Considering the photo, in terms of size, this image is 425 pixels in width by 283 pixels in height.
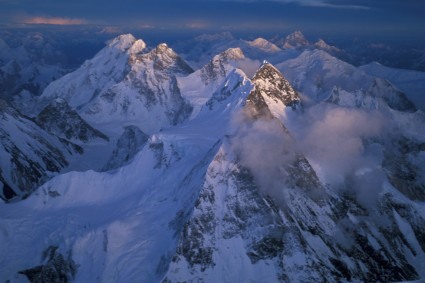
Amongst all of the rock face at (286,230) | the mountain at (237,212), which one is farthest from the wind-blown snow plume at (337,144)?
the rock face at (286,230)

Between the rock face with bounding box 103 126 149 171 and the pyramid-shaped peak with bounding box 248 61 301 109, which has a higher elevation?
the pyramid-shaped peak with bounding box 248 61 301 109

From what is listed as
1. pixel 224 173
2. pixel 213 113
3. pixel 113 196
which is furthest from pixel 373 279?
pixel 213 113

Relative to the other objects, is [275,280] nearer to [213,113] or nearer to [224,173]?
[224,173]

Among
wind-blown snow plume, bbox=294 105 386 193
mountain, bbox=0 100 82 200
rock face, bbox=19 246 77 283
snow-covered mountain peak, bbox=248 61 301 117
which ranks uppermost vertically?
snow-covered mountain peak, bbox=248 61 301 117

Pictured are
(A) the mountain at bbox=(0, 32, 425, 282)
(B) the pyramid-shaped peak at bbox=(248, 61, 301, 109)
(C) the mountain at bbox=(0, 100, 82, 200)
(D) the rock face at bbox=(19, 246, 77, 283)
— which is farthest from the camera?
(C) the mountain at bbox=(0, 100, 82, 200)

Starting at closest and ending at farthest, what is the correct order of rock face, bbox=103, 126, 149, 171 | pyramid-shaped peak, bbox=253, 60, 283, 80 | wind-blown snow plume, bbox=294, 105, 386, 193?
wind-blown snow plume, bbox=294, 105, 386, 193 → pyramid-shaped peak, bbox=253, 60, 283, 80 → rock face, bbox=103, 126, 149, 171

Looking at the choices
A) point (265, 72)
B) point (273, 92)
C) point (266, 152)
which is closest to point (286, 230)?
point (266, 152)

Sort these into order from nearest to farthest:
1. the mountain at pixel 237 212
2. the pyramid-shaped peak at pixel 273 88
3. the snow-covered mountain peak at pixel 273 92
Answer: the mountain at pixel 237 212 → the snow-covered mountain peak at pixel 273 92 → the pyramid-shaped peak at pixel 273 88

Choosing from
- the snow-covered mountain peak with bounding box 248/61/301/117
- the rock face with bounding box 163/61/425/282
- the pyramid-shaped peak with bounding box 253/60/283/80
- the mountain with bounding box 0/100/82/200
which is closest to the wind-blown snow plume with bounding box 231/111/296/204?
the rock face with bounding box 163/61/425/282

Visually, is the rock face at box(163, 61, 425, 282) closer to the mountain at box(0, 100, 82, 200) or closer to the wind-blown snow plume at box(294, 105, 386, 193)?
the wind-blown snow plume at box(294, 105, 386, 193)

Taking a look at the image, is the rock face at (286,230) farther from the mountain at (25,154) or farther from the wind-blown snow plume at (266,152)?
the mountain at (25,154)

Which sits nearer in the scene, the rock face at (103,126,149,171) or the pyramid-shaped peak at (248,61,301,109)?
the pyramid-shaped peak at (248,61,301,109)
